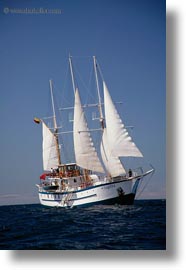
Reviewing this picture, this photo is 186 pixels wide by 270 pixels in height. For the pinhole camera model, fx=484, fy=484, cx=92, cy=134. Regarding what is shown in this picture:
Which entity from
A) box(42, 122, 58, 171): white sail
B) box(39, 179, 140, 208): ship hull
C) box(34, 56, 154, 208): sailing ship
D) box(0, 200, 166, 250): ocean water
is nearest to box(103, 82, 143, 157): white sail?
box(34, 56, 154, 208): sailing ship

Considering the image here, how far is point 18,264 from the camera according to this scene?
4.87 meters

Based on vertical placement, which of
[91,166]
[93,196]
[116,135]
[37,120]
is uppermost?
[37,120]

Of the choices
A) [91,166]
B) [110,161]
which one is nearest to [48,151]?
[91,166]

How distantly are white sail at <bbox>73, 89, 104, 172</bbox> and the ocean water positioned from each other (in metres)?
0.63

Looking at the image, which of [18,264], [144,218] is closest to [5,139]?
[18,264]

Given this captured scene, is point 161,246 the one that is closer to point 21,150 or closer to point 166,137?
point 166,137

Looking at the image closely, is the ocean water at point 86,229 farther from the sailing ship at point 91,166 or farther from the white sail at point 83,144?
the white sail at point 83,144

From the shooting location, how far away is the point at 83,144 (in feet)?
18.6

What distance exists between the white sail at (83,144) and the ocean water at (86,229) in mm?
629

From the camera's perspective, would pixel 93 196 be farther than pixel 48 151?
Yes

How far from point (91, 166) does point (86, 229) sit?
0.95 meters

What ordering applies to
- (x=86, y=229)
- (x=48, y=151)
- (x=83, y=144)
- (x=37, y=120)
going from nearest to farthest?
1. (x=86, y=229)
2. (x=37, y=120)
3. (x=48, y=151)
4. (x=83, y=144)

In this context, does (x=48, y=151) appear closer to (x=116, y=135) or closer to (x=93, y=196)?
(x=116, y=135)

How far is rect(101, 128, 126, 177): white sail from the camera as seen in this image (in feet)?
18.3
